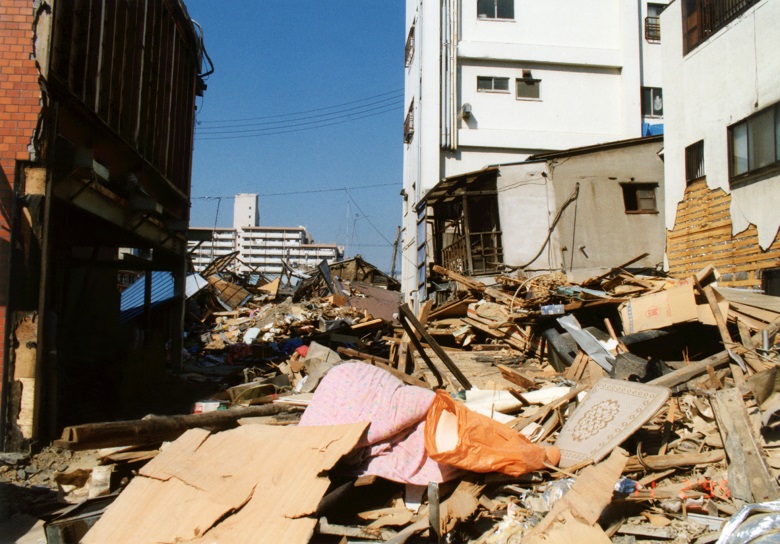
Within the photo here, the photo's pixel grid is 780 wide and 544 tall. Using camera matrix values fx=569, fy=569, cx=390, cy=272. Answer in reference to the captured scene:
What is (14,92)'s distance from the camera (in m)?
6.10

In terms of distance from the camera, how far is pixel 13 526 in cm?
452

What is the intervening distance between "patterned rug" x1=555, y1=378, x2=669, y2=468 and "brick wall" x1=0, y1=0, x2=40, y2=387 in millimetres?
5782

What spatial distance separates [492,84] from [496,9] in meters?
2.75

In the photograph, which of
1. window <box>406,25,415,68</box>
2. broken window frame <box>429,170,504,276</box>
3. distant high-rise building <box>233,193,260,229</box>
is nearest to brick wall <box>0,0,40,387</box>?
broken window frame <box>429,170,504,276</box>

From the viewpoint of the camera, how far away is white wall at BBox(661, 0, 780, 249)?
30.3 ft

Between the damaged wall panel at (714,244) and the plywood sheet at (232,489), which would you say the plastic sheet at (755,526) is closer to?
the plywood sheet at (232,489)

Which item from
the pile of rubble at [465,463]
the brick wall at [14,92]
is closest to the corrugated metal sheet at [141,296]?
the brick wall at [14,92]

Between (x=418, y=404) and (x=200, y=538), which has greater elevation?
(x=418, y=404)

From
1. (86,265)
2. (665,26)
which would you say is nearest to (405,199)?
(665,26)

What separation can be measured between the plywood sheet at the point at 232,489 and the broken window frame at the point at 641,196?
582 inches

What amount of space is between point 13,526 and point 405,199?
20443 mm

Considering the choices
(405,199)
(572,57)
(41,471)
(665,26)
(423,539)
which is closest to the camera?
(423,539)

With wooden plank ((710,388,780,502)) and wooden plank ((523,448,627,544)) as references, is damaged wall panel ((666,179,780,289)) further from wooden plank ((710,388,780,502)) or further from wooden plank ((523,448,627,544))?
wooden plank ((523,448,627,544))

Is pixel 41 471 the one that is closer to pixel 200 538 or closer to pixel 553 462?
pixel 200 538
